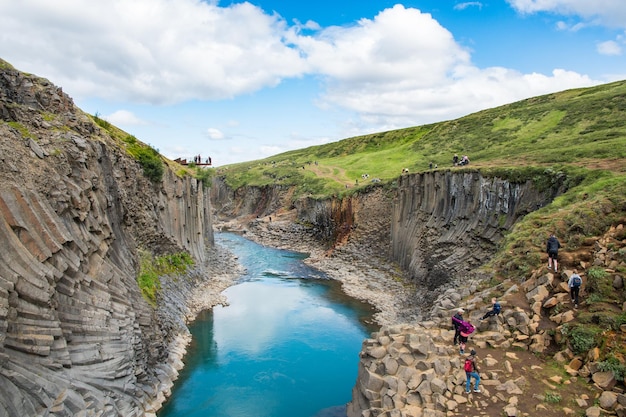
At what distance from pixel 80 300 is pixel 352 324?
20872 millimetres

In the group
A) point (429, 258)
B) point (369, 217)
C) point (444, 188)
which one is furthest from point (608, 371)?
point (369, 217)

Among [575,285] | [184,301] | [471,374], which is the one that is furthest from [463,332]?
[184,301]

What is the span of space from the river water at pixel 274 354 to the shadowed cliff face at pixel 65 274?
2.46m

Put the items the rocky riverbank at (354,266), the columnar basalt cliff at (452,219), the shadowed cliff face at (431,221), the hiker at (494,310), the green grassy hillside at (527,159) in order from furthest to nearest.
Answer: the rocky riverbank at (354,266) → the shadowed cliff face at (431,221) → the columnar basalt cliff at (452,219) → the green grassy hillside at (527,159) → the hiker at (494,310)

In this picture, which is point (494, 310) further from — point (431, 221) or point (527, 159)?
point (527, 159)

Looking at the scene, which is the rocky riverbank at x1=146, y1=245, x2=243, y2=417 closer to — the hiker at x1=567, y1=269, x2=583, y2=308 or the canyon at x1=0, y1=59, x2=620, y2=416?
the canyon at x1=0, y1=59, x2=620, y2=416

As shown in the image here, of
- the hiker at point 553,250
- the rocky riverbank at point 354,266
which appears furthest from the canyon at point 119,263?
the hiker at point 553,250

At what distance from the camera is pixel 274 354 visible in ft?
92.9

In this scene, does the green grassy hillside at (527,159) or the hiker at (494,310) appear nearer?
the hiker at (494,310)

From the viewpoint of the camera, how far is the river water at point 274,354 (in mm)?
22766

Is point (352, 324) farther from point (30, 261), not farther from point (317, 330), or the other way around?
point (30, 261)

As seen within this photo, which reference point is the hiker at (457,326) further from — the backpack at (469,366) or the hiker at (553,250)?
the hiker at (553,250)

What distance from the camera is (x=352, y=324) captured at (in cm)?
3416

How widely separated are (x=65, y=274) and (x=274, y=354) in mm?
14487
